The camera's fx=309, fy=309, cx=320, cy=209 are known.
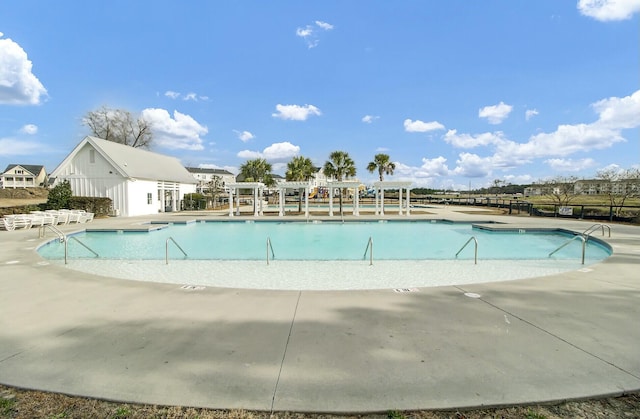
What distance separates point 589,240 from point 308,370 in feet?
48.7

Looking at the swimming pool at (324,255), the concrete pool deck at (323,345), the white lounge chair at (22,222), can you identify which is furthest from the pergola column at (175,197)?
the concrete pool deck at (323,345)

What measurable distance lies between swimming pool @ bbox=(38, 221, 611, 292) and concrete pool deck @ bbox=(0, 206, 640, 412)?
1.25 m

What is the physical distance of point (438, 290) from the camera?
17.2ft

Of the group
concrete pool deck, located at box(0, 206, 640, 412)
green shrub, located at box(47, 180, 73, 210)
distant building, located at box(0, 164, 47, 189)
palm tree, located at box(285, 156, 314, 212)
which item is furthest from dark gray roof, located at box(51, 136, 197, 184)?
distant building, located at box(0, 164, 47, 189)

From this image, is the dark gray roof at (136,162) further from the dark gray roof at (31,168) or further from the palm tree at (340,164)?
the dark gray roof at (31,168)

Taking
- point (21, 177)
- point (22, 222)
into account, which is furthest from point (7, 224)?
point (21, 177)

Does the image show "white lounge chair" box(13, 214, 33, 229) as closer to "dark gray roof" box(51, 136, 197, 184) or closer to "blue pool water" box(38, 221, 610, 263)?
"blue pool water" box(38, 221, 610, 263)

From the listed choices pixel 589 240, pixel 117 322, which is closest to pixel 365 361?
pixel 117 322

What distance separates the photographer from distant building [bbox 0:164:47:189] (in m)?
63.9

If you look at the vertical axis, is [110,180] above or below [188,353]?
above

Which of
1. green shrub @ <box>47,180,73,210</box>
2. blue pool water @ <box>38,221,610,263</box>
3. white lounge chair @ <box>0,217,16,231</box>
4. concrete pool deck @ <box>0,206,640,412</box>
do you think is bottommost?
blue pool water @ <box>38,221,610,263</box>

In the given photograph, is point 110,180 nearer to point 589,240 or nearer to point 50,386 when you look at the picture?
point 50,386

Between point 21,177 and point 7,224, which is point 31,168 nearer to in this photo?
point 21,177

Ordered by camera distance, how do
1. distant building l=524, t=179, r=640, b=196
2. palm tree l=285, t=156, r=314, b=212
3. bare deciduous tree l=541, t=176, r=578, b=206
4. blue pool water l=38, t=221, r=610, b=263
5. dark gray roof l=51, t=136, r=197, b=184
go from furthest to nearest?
palm tree l=285, t=156, r=314, b=212
bare deciduous tree l=541, t=176, r=578, b=206
dark gray roof l=51, t=136, r=197, b=184
distant building l=524, t=179, r=640, b=196
blue pool water l=38, t=221, r=610, b=263
